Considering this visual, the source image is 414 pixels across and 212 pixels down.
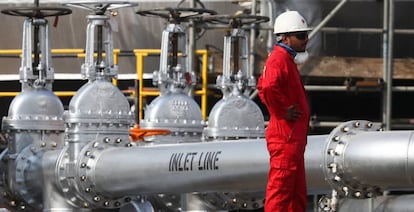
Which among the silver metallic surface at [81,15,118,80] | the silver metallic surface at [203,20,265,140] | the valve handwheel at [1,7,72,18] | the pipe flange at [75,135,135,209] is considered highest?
the valve handwheel at [1,7,72,18]

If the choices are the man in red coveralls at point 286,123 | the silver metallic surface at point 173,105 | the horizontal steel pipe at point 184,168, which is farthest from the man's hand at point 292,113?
the silver metallic surface at point 173,105

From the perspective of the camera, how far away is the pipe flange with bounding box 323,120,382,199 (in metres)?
6.73

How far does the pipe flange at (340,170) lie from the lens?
6727 millimetres

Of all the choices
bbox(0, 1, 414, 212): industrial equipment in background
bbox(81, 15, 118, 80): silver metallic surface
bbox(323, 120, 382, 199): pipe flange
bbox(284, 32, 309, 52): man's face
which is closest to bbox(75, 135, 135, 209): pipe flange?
bbox(0, 1, 414, 212): industrial equipment in background

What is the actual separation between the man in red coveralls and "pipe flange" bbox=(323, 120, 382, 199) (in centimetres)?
37

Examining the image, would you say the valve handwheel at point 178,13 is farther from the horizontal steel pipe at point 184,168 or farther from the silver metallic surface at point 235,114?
the horizontal steel pipe at point 184,168

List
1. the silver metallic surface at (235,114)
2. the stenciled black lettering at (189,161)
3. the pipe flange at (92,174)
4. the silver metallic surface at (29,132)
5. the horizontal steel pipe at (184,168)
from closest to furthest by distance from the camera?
the horizontal steel pipe at (184,168) < the stenciled black lettering at (189,161) < the pipe flange at (92,174) < the silver metallic surface at (29,132) < the silver metallic surface at (235,114)

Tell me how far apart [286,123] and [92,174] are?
6.34 feet

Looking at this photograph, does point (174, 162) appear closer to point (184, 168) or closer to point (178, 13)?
point (184, 168)

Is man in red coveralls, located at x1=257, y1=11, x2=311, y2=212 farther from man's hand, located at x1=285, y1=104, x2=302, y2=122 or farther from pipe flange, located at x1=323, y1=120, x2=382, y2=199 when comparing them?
pipe flange, located at x1=323, y1=120, x2=382, y2=199

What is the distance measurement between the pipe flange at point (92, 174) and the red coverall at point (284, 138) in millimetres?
1867

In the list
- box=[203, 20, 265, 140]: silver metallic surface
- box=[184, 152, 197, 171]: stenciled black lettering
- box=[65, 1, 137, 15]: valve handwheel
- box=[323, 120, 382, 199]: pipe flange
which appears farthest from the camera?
box=[203, 20, 265, 140]: silver metallic surface

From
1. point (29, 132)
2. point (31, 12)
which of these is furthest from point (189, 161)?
point (31, 12)

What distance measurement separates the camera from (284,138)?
6.37 m
